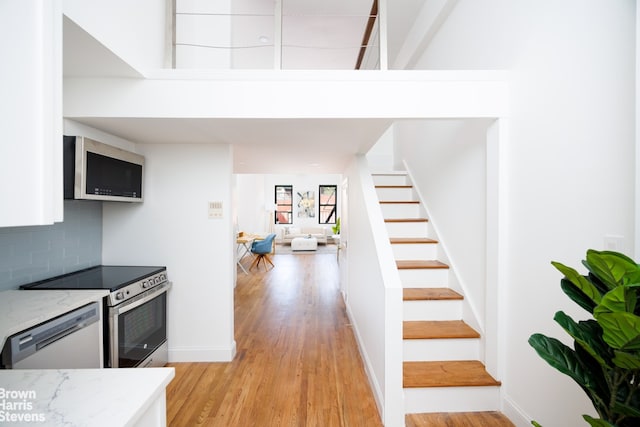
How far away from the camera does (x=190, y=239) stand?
9.00 feet

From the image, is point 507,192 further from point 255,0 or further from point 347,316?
point 255,0

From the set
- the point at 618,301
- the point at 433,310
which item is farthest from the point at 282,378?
the point at 618,301

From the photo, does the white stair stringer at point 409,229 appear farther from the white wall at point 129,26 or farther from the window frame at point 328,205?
the window frame at point 328,205

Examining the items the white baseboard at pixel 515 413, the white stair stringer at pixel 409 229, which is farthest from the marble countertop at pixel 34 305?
the white baseboard at pixel 515 413

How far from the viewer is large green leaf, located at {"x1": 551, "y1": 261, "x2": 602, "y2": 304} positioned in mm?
863

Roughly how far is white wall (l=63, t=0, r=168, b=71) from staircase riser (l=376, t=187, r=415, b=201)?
2743mm

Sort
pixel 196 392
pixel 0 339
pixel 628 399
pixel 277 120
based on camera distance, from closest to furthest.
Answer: pixel 628 399
pixel 0 339
pixel 277 120
pixel 196 392

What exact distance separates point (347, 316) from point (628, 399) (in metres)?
3.18

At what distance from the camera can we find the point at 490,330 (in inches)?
81.0

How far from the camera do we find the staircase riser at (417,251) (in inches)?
118

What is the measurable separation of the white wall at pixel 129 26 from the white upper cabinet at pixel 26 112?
70 cm

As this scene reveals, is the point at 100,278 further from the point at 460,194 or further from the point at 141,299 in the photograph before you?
the point at 460,194

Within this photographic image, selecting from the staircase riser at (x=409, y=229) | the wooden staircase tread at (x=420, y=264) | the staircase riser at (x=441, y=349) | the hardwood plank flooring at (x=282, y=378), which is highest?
the staircase riser at (x=409, y=229)

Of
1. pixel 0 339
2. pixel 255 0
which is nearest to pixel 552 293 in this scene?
pixel 0 339
